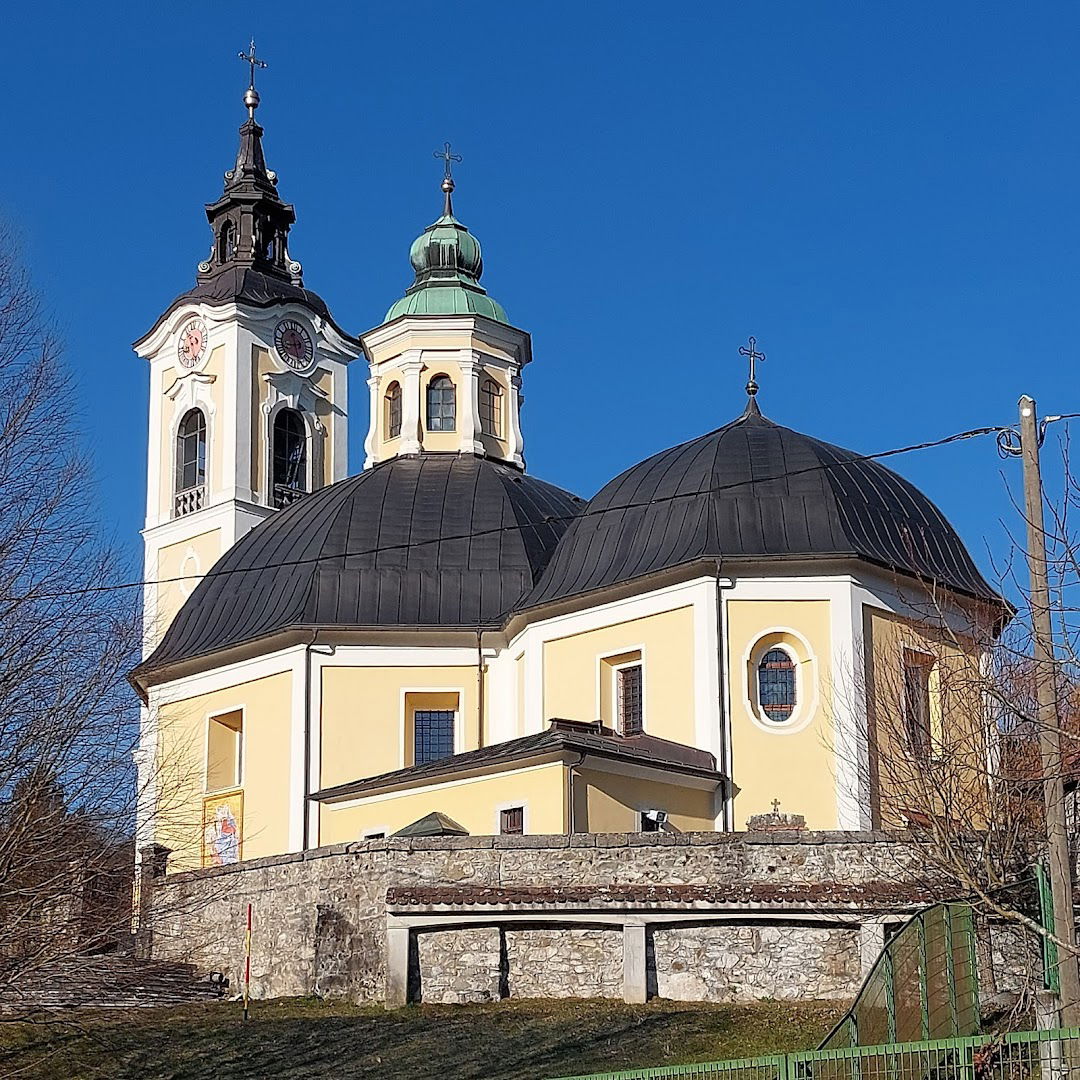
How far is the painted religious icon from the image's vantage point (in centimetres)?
4269

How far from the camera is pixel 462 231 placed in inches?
2286

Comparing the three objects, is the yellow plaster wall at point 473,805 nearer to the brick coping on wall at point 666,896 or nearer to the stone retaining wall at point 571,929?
the stone retaining wall at point 571,929

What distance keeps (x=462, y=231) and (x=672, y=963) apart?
3388 centimetres

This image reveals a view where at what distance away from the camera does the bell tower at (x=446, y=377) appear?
52.6m

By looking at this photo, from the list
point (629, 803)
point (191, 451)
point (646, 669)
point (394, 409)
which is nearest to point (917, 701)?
point (629, 803)

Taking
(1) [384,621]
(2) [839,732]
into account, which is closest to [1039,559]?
(2) [839,732]

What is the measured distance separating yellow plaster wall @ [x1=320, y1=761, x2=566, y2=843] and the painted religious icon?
339 centimetres

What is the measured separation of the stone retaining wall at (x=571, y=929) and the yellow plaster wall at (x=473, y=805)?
167 inches

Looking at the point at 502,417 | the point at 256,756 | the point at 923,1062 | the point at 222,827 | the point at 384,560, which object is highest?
the point at 502,417

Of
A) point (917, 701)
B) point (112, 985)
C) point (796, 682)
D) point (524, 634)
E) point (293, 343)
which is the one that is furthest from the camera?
point (293, 343)

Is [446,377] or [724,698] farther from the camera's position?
[446,377]

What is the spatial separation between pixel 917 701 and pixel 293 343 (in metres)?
35.0

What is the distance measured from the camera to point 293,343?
213 feet

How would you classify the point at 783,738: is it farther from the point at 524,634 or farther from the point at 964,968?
the point at 964,968
